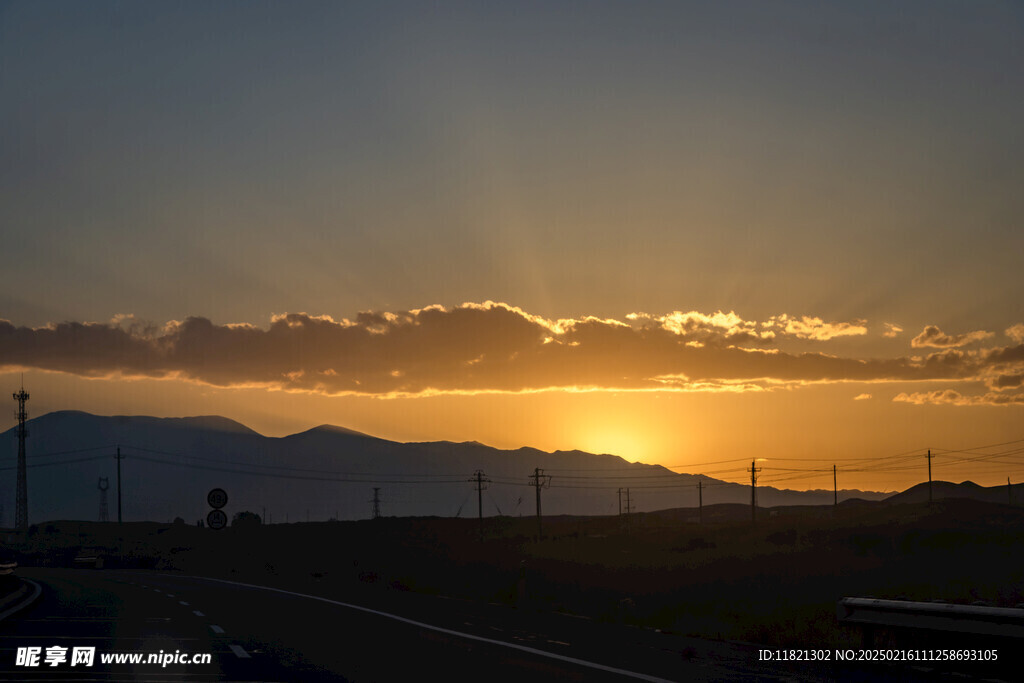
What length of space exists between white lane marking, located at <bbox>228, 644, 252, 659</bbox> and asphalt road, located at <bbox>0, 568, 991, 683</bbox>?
0.05 ft

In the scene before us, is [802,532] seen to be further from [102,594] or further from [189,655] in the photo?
[189,655]

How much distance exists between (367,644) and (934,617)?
29.9 ft

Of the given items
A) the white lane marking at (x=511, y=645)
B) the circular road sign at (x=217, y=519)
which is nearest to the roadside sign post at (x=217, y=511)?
the circular road sign at (x=217, y=519)

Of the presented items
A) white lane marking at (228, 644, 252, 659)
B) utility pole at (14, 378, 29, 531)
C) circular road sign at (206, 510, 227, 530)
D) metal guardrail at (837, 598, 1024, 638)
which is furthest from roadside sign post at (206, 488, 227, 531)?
utility pole at (14, 378, 29, 531)

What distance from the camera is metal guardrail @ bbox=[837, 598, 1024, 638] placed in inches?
528

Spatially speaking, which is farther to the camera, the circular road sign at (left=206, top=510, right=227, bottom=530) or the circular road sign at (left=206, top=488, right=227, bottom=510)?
the circular road sign at (left=206, top=488, right=227, bottom=510)

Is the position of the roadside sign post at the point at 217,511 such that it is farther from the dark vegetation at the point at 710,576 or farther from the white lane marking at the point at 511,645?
the white lane marking at the point at 511,645

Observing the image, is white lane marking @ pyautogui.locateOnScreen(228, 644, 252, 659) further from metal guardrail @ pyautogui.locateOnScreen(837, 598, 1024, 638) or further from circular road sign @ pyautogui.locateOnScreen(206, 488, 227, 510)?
circular road sign @ pyautogui.locateOnScreen(206, 488, 227, 510)

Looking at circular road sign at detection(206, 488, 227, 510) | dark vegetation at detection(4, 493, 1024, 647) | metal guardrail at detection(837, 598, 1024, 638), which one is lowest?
dark vegetation at detection(4, 493, 1024, 647)

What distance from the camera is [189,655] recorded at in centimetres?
1644

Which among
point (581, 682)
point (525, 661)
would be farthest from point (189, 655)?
point (581, 682)

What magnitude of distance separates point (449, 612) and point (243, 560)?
42176 millimetres

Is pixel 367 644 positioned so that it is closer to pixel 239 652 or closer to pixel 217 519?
pixel 239 652

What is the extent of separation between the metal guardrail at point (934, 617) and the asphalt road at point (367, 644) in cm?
108
